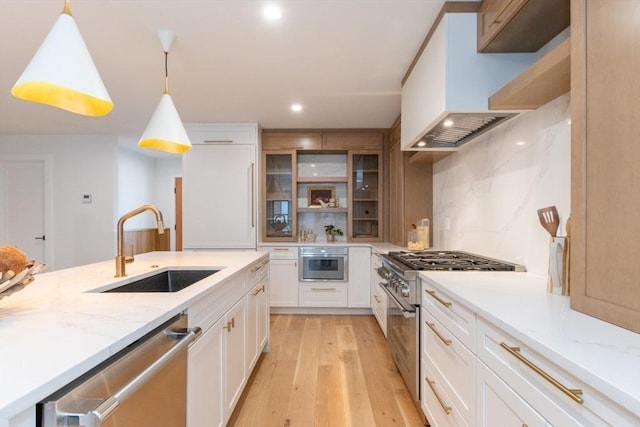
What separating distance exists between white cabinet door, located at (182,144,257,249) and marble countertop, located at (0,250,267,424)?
242 centimetres

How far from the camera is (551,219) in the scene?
4.60 feet

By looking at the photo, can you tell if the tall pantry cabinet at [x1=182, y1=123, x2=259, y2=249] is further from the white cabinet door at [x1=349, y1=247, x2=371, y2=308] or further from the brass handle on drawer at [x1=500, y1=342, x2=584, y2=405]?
the brass handle on drawer at [x1=500, y1=342, x2=584, y2=405]

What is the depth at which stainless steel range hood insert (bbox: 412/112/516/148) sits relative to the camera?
182cm

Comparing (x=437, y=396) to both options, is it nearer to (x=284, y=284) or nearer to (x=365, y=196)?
(x=284, y=284)

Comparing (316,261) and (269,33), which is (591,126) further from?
(316,261)

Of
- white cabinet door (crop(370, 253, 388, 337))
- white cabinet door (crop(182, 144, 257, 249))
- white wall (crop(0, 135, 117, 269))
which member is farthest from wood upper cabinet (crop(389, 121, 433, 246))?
white wall (crop(0, 135, 117, 269))

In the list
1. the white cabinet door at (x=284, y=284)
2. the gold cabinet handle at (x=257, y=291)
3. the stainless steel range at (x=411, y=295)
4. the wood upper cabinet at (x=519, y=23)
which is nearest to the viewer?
the wood upper cabinet at (x=519, y=23)

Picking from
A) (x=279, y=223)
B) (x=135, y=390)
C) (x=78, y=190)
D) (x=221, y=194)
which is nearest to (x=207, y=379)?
(x=135, y=390)

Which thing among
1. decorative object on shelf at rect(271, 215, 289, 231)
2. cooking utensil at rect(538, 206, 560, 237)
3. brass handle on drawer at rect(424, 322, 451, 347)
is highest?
cooking utensil at rect(538, 206, 560, 237)

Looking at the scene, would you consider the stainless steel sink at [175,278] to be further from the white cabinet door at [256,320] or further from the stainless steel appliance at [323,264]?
the stainless steel appliance at [323,264]

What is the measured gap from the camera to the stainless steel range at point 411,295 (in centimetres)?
183

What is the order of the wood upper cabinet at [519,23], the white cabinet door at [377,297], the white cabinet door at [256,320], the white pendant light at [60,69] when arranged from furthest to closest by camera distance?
the white cabinet door at [377,297]
the white cabinet door at [256,320]
the wood upper cabinet at [519,23]
the white pendant light at [60,69]

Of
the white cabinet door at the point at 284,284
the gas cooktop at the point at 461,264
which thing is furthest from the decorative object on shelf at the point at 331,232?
the gas cooktop at the point at 461,264

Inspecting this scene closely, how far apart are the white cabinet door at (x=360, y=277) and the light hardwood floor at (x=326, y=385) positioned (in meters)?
0.56
